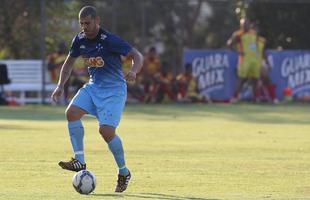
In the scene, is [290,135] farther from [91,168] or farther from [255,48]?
[255,48]

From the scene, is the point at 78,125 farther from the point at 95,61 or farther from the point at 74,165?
the point at 95,61

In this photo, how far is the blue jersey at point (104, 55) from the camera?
11.7 meters

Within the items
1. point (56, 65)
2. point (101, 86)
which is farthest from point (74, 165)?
point (56, 65)

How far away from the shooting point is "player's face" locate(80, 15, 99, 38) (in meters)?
11.5

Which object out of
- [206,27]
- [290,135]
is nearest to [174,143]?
[290,135]

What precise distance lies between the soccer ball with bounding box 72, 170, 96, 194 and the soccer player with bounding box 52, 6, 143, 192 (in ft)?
1.51

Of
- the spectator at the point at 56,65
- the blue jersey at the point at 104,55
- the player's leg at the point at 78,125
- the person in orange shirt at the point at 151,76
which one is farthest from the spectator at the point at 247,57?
the player's leg at the point at 78,125

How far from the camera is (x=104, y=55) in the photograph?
1173cm

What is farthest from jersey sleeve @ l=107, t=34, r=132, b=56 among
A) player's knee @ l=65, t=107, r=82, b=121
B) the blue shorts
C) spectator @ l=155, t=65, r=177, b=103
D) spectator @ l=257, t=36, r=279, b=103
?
spectator @ l=257, t=36, r=279, b=103

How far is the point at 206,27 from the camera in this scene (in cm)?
5284

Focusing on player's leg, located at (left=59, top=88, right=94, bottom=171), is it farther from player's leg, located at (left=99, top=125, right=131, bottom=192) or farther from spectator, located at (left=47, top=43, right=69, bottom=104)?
spectator, located at (left=47, top=43, right=69, bottom=104)

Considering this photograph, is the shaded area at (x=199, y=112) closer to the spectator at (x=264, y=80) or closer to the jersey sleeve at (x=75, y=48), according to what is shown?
the spectator at (x=264, y=80)

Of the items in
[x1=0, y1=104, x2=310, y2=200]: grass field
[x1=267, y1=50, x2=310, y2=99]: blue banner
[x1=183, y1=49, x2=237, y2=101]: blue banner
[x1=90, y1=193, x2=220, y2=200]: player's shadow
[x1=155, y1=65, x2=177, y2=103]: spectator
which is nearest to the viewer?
[x1=90, y1=193, x2=220, y2=200]: player's shadow

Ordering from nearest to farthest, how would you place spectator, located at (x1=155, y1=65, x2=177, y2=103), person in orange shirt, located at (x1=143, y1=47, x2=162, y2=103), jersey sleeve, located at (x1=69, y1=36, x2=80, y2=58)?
1. jersey sleeve, located at (x1=69, y1=36, x2=80, y2=58)
2. spectator, located at (x1=155, y1=65, x2=177, y2=103)
3. person in orange shirt, located at (x1=143, y1=47, x2=162, y2=103)
